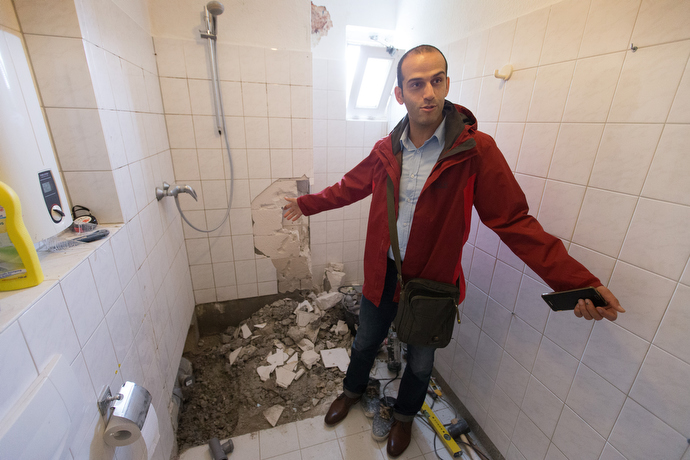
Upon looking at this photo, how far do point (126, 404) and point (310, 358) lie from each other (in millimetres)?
1234

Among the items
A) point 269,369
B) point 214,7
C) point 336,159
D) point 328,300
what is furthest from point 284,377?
point 214,7

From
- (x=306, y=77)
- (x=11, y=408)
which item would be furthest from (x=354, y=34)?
(x=11, y=408)

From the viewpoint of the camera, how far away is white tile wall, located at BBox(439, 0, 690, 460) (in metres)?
0.83

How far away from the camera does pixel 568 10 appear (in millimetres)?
1041

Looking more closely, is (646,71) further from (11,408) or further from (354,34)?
(354,34)

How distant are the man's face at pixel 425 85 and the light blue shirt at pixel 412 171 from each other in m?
0.07

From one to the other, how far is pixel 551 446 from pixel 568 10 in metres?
1.62

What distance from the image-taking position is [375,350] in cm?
149

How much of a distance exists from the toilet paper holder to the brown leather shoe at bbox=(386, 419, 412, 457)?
1118mm

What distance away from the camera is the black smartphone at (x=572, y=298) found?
86 cm

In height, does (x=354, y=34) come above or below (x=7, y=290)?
above

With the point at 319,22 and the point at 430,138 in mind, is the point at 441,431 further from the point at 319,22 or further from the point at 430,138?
the point at 319,22

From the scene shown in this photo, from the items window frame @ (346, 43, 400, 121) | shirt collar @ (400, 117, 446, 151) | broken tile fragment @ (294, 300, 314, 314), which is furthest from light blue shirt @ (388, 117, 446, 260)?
window frame @ (346, 43, 400, 121)

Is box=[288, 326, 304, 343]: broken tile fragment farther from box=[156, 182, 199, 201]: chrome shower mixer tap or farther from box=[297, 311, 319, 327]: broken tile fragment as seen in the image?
box=[156, 182, 199, 201]: chrome shower mixer tap
